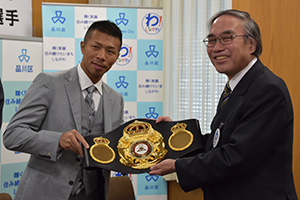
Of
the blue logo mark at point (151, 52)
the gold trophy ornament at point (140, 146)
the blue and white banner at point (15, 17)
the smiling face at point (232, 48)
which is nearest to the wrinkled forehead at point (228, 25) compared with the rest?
the smiling face at point (232, 48)

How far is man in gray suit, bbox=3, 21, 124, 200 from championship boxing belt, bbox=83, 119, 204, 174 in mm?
80

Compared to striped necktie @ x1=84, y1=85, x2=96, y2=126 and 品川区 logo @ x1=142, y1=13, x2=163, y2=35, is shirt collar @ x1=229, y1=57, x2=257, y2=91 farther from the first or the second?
品川区 logo @ x1=142, y1=13, x2=163, y2=35

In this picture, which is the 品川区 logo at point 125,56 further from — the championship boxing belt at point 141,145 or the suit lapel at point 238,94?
the suit lapel at point 238,94

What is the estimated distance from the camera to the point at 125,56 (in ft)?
13.2

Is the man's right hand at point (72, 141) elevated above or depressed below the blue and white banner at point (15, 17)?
below

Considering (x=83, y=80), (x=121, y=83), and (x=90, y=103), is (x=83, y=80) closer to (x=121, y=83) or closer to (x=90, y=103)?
(x=90, y=103)

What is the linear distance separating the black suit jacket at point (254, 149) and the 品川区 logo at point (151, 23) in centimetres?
247

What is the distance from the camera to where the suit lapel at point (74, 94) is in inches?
76.9

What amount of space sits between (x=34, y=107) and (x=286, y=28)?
186 cm

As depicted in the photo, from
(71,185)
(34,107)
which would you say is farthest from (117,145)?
(34,107)

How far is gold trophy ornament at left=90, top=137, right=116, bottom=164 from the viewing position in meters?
1.94

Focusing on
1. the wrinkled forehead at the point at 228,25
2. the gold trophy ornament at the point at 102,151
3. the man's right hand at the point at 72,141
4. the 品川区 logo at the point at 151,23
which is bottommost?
the gold trophy ornament at the point at 102,151

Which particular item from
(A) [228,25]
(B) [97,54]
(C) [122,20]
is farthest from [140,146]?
(C) [122,20]

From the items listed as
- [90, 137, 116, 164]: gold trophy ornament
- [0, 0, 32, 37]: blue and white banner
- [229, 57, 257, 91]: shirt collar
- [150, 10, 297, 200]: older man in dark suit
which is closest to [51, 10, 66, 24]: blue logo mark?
[0, 0, 32, 37]: blue and white banner
